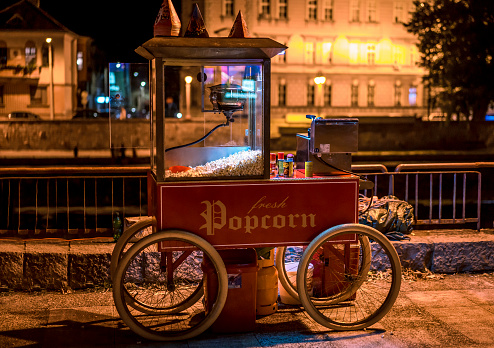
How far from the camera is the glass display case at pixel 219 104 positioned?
4875mm

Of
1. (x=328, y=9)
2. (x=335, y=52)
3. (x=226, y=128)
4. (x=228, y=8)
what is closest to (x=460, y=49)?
(x=335, y=52)

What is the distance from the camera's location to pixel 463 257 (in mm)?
7180

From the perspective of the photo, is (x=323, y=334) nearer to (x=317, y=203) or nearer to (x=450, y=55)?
(x=317, y=203)

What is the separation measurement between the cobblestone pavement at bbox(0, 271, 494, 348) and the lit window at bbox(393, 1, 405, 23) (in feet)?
172

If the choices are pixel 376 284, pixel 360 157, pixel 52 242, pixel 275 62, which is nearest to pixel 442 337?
pixel 376 284

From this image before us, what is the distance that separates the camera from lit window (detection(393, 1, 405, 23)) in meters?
54.8

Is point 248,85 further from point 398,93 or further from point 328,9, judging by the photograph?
point 398,93

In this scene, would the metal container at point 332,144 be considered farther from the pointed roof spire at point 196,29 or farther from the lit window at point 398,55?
the lit window at point 398,55

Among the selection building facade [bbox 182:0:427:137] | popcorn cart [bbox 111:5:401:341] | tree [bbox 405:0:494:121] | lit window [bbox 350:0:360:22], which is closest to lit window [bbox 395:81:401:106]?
building facade [bbox 182:0:427:137]

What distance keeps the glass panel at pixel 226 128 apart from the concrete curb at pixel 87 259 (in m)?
1.71

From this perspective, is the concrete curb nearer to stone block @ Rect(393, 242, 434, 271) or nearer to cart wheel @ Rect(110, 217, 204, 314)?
stone block @ Rect(393, 242, 434, 271)

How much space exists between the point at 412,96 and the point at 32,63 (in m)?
37.9

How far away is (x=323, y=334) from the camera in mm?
5160

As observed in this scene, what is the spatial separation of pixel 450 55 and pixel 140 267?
96.2 feet
